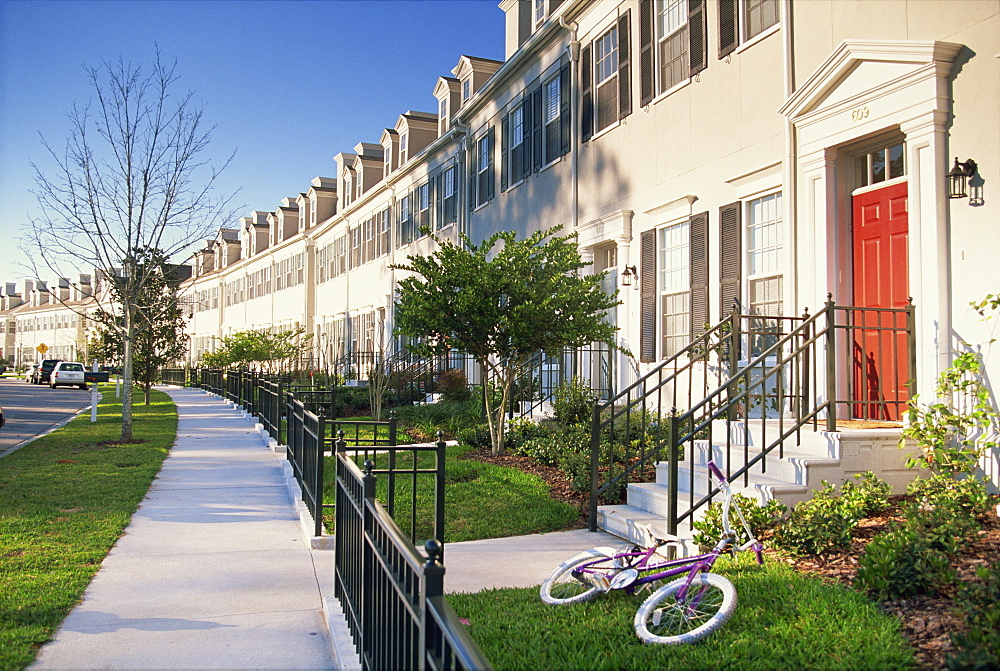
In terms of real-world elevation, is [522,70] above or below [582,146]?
above

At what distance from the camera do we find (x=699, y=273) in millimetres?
10648

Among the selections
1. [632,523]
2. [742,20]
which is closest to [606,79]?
[742,20]

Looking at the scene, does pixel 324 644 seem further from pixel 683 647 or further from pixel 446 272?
pixel 446 272

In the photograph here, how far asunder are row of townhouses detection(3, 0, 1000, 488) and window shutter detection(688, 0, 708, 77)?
0.03 m

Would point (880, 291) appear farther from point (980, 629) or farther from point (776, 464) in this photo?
point (980, 629)

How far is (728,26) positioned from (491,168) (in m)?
8.91

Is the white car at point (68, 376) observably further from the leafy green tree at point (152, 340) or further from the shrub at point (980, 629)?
the shrub at point (980, 629)

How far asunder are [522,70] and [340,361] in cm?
1560

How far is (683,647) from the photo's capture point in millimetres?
4172

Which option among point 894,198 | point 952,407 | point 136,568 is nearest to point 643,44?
point 894,198

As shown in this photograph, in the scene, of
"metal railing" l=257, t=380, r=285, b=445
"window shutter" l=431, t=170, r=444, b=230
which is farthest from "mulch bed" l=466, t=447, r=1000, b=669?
"window shutter" l=431, t=170, r=444, b=230

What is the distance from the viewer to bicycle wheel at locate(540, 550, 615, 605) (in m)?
5.09

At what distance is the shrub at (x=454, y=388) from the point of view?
16500mm

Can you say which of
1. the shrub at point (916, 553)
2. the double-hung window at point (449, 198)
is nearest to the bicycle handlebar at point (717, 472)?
the shrub at point (916, 553)
